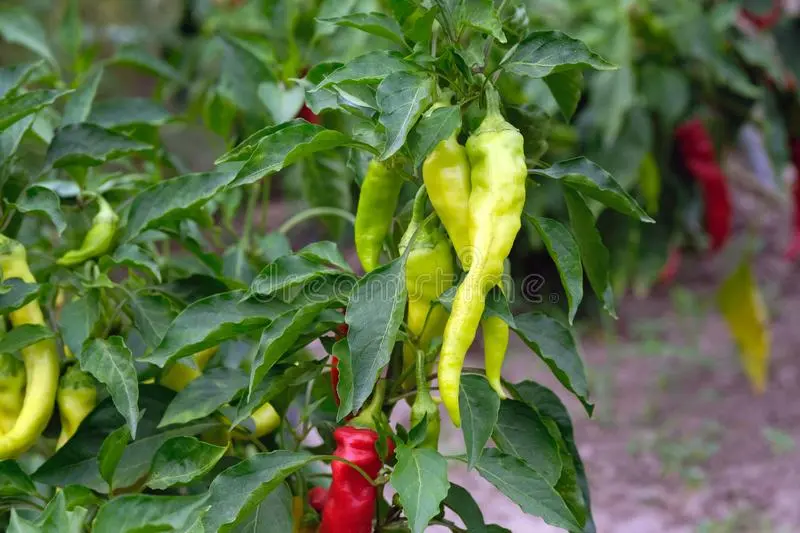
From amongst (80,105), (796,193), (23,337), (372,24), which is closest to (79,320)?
(23,337)

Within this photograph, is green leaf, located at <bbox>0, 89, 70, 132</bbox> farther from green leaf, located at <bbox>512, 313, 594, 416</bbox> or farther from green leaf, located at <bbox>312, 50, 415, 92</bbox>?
green leaf, located at <bbox>512, 313, 594, 416</bbox>

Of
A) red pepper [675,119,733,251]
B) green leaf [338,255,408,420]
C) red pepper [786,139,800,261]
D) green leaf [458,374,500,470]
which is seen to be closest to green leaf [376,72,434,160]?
green leaf [338,255,408,420]

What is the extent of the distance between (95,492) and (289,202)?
344 cm

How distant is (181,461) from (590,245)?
1.33ft

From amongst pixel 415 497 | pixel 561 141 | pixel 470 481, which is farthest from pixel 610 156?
pixel 415 497

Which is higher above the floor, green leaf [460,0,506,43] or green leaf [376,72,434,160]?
green leaf [460,0,506,43]

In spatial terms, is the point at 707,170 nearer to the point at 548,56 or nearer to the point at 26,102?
the point at 548,56

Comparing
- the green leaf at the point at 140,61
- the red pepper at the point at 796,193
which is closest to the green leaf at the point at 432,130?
the green leaf at the point at 140,61

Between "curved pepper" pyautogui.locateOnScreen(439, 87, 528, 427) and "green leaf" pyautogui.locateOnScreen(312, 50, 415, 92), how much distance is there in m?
0.10

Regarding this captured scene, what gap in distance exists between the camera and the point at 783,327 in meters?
3.49

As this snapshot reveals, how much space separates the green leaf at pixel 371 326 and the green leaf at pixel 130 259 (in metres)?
0.25

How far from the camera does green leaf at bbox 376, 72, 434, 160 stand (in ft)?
2.43

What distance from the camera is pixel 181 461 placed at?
0.84 m

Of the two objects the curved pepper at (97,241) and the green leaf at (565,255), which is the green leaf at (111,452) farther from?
the green leaf at (565,255)
